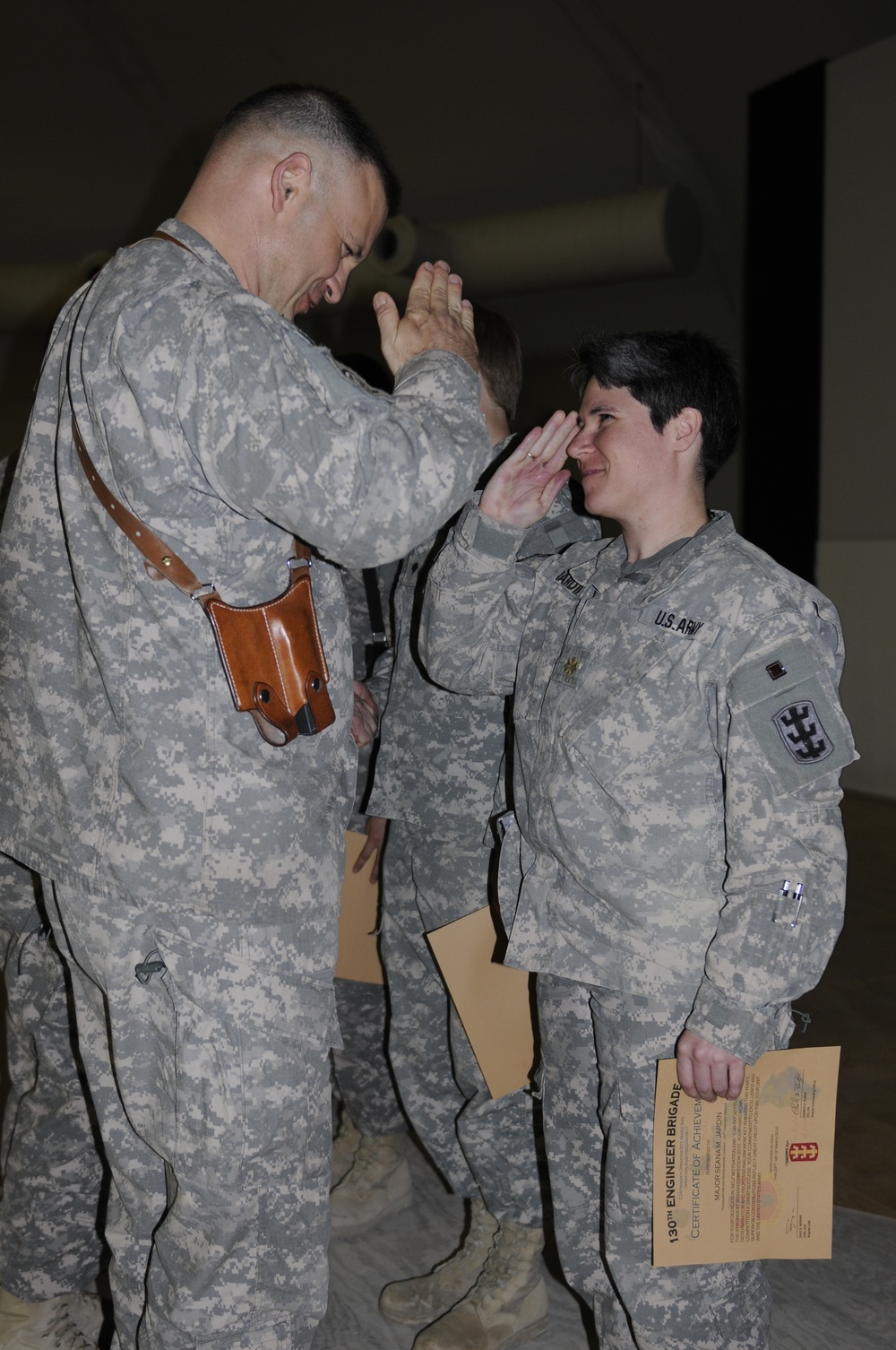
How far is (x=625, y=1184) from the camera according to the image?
150cm

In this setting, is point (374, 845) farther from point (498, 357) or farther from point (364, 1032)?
point (498, 357)

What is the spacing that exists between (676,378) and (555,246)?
18.5 ft

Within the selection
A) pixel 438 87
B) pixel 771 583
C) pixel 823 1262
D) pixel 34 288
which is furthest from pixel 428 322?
pixel 34 288

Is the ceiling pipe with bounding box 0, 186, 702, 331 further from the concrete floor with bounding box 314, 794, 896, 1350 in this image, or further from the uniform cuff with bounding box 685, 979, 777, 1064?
the uniform cuff with bounding box 685, 979, 777, 1064

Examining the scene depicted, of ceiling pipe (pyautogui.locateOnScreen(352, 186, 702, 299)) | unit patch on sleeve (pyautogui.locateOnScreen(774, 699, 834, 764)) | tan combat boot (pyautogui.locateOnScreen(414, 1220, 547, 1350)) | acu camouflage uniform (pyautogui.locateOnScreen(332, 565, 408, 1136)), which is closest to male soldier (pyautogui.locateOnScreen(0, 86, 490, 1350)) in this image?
unit patch on sleeve (pyautogui.locateOnScreen(774, 699, 834, 764))

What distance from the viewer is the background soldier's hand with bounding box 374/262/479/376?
53.7 inches

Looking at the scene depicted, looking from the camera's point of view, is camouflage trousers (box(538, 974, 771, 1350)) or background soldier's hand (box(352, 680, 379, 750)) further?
background soldier's hand (box(352, 680, 379, 750))

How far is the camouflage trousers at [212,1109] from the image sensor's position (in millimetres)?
1292

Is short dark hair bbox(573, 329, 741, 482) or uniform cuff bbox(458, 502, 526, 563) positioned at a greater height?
short dark hair bbox(573, 329, 741, 482)

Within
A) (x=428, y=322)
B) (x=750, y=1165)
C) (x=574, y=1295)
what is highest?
(x=428, y=322)

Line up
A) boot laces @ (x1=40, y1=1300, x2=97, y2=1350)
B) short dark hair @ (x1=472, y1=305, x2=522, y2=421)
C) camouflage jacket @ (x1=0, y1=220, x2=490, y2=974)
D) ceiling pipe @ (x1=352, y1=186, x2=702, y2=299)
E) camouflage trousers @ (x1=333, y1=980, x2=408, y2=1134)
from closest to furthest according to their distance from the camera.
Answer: camouflage jacket @ (x1=0, y1=220, x2=490, y2=974)
boot laces @ (x1=40, y1=1300, x2=97, y2=1350)
short dark hair @ (x1=472, y1=305, x2=522, y2=421)
camouflage trousers @ (x1=333, y1=980, x2=408, y2=1134)
ceiling pipe @ (x1=352, y1=186, x2=702, y2=299)

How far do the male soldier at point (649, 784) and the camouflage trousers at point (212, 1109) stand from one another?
0.37 meters

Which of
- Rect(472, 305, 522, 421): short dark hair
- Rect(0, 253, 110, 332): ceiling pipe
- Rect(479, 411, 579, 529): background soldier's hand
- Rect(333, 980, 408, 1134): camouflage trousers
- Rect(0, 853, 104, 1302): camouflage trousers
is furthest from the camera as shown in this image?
Rect(0, 253, 110, 332): ceiling pipe

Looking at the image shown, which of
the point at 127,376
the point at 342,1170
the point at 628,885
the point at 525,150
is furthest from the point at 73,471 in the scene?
the point at 525,150
